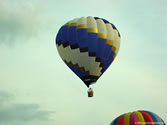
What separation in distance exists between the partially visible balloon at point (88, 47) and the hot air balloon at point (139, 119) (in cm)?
456

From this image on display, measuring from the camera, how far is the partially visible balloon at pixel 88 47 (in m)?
37.3

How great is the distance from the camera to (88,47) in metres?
37.2

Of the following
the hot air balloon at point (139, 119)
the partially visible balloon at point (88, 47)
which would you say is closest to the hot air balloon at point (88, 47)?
the partially visible balloon at point (88, 47)

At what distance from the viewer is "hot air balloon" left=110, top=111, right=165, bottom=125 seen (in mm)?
37875

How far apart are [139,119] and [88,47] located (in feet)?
26.0

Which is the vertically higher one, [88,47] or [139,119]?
[88,47]

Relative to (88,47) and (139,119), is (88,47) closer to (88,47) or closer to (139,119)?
(88,47)

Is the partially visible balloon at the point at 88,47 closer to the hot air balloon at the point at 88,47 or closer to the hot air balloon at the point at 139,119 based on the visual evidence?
the hot air balloon at the point at 88,47

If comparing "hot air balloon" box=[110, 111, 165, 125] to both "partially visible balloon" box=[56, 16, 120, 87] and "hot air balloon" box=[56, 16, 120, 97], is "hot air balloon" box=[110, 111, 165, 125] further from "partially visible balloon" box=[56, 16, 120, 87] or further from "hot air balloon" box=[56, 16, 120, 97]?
"partially visible balloon" box=[56, 16, 120, 87]

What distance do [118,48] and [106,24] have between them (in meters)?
2.51

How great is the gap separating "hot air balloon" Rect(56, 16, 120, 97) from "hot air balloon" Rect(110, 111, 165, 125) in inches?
164

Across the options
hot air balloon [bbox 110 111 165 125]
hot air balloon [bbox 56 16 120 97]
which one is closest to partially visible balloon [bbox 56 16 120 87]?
hot air balloon [bbox 56 16 120 97]

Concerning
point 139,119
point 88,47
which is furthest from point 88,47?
point 139,119

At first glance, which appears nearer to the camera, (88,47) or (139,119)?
(88,47)
